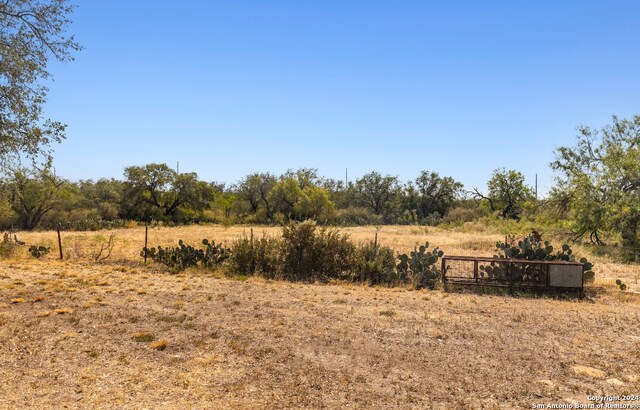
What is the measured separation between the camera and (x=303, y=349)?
6922 mm

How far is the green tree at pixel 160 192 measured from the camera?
4975 cm

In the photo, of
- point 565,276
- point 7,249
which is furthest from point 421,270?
point 7,249

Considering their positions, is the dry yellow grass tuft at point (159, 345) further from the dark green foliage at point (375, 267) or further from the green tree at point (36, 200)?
the green tree at point (36, 200)

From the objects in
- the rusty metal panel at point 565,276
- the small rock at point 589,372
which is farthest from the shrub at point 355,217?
the small rock at point 589,372

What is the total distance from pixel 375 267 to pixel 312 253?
2.13 metres

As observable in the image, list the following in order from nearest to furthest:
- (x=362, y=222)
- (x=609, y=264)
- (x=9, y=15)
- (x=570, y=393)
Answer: (x=570, y=393) → (x=9, y=15) → (x=609, y=264) → (x=362, y=222)

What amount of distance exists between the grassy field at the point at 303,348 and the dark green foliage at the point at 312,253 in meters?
2.81

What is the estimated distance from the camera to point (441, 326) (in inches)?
333

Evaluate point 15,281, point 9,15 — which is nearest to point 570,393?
point 15,281

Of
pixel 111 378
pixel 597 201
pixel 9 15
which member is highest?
pixel 9 15

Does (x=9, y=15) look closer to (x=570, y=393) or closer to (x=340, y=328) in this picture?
(x=340, y=328)

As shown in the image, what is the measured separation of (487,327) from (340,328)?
274 centimetres

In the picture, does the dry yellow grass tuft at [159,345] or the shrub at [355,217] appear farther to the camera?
the shrub at [355,217]

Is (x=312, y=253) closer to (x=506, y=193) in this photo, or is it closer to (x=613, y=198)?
(x=613, y=198)
